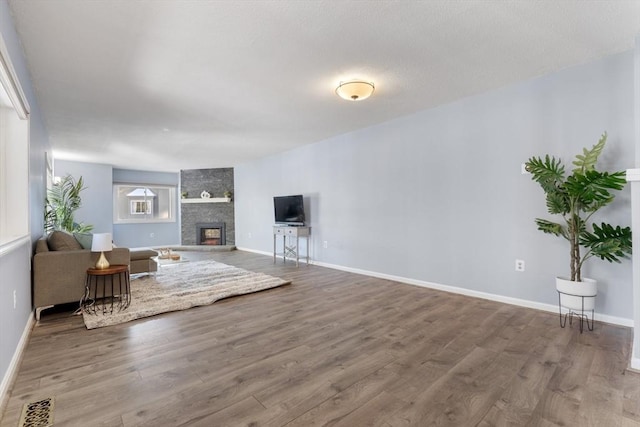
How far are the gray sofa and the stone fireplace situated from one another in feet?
17.2

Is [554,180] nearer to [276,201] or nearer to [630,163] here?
[630,163]

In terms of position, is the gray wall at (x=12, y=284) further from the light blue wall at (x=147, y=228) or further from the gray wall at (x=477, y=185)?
the light blue wall at (x=147, y=228)

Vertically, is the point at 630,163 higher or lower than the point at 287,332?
higher

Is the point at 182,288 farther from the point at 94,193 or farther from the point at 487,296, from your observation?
the point at 94,193

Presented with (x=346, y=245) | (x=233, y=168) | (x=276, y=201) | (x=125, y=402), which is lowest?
(x=125, y=402)

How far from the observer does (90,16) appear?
206 centimetres

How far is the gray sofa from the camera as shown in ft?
9.58

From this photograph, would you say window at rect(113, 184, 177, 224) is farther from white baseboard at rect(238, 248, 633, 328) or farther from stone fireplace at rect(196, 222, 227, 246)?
white baseboard at rect(238, 248, 633, 328)

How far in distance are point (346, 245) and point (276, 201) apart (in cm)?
204

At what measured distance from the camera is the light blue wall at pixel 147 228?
8.50 m

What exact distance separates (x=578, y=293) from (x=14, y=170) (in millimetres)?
4799

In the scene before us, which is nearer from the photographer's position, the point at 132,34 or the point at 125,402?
the point at 125,402

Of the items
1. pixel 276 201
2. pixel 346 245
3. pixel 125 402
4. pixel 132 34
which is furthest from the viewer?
pixel 276 201

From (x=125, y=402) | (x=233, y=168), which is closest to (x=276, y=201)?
(x=233, y=168)
